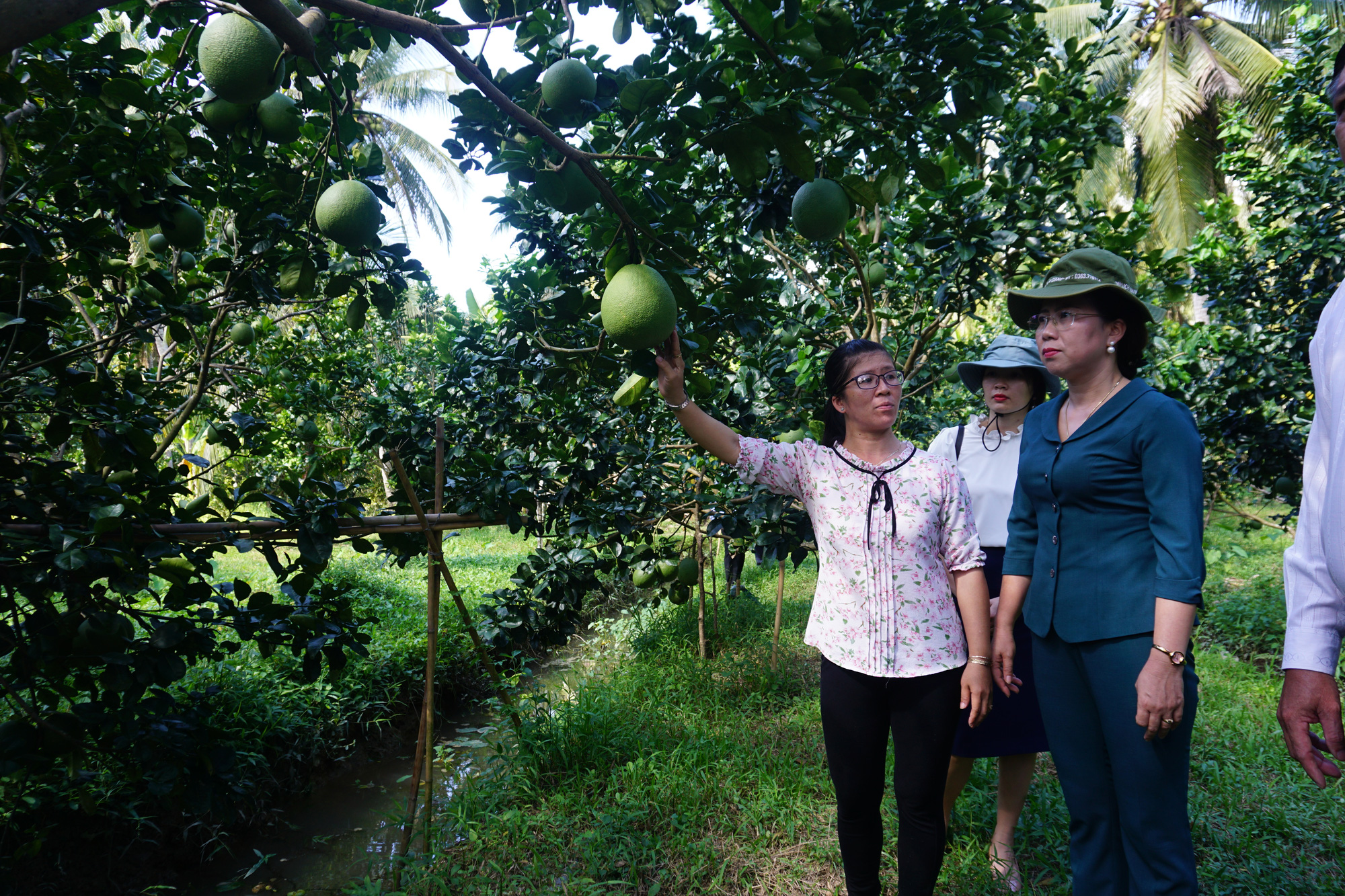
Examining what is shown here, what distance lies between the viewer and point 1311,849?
2.25 m

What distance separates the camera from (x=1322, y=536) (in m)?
0.98

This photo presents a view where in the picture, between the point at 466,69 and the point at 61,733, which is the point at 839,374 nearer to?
the point at 466,69

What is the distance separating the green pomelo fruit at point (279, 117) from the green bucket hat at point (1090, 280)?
5.08ft

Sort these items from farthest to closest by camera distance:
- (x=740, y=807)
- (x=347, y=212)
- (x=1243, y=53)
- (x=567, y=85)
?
(x=1243, y=53), (x=740, y=807), (x=347, y=212), (x=567, y=85)

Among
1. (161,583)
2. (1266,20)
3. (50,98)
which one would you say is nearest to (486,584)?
(161,583)

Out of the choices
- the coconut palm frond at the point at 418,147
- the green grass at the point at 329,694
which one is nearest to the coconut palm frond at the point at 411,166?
the coconut palm frond at the point at 418,147

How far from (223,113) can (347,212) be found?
1.07ft

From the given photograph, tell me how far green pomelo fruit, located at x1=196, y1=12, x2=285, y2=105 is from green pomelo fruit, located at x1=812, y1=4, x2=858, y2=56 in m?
0.91

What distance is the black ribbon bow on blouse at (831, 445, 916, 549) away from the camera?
158 cm

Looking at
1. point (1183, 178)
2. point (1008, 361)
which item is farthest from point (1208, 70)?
point (1008, 361)

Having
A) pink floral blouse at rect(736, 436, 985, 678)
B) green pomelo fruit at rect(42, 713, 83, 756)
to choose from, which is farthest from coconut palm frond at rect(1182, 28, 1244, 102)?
green pomelo fruit at rect(42, 713, 83, 756)

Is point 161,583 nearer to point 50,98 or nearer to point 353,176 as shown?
point 50,98

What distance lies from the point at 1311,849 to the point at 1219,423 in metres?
1.99

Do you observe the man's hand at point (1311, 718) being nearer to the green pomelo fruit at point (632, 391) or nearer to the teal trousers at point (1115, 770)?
the teal trousers at point (1115, 770)
